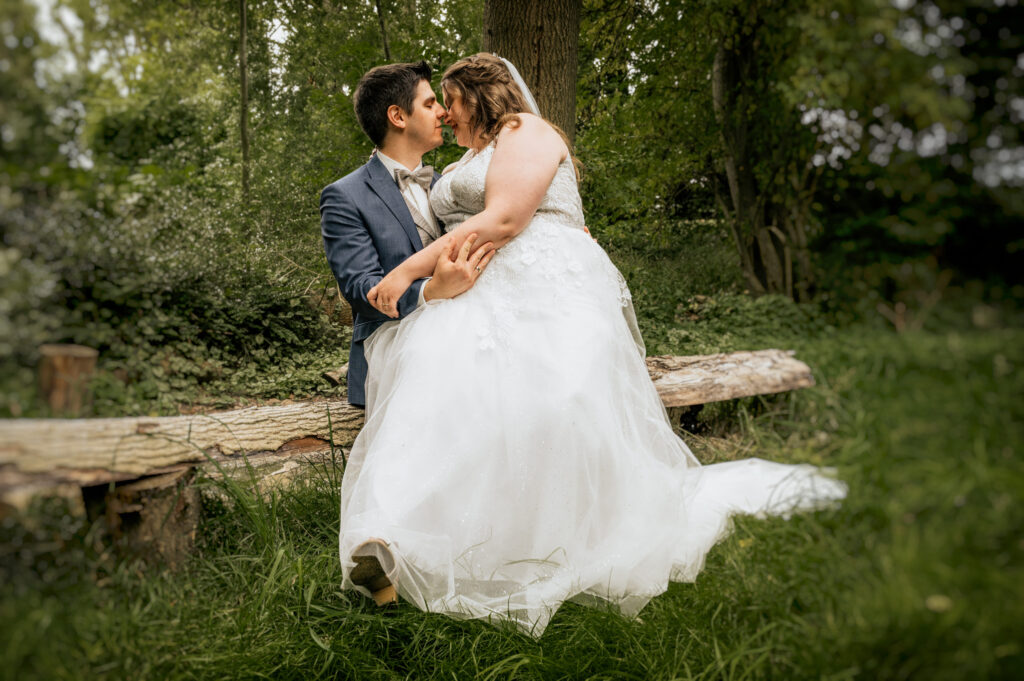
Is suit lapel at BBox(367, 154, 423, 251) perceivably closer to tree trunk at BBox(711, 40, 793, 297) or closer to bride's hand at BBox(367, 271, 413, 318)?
bride's hand at BBox(367, 271, 413, 318)

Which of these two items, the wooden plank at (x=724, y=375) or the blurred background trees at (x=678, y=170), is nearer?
the blurred background trees at (x=678, y=170)

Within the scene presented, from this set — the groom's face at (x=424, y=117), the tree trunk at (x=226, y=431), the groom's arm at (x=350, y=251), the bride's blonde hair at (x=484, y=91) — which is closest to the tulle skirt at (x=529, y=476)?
the tree trunk at (x=226, y=431)

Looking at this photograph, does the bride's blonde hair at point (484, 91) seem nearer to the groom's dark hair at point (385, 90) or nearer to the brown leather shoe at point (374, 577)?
the groom's dark hair at point (385, 90)

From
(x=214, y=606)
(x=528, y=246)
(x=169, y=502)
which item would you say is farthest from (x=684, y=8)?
(x=214, y=606)

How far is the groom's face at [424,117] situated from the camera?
3.05m

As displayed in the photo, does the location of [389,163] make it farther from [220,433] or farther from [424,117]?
[220,433]

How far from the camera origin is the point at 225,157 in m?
2.71

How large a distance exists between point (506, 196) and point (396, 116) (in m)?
1.04

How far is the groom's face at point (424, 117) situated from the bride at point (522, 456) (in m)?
0.79

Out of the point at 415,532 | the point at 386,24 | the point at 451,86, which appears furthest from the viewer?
the point at 386,24

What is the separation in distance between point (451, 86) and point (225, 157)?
0.99m

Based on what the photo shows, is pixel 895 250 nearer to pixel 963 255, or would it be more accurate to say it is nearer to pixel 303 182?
pixel 963 255

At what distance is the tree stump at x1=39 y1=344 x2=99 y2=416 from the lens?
1.23 metres

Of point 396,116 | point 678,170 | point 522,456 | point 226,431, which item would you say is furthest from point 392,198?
point 522,456
